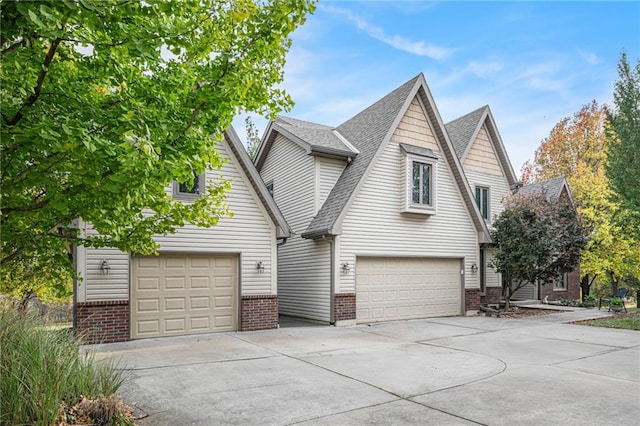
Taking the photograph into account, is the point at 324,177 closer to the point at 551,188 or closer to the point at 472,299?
the point at 472,299

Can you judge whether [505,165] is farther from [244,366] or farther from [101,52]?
[101,52]

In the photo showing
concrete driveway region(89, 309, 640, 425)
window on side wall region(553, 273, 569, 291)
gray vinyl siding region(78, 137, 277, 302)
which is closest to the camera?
concrete driveway region(89, 309, 640, 425)

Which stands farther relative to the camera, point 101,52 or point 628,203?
point 628,203

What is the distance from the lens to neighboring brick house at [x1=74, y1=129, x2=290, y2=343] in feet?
33.8

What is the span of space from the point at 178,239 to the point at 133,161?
7910 mm

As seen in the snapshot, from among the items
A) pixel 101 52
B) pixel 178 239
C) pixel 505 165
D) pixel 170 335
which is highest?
pixel 505 165

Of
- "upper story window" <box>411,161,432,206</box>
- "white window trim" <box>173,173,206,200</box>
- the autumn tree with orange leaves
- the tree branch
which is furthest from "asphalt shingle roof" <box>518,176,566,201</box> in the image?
the tree branch

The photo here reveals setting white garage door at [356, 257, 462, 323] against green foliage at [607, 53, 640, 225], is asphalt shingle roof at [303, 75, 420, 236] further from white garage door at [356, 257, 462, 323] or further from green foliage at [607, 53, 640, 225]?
green foliage at [607, 53, 640, 225]

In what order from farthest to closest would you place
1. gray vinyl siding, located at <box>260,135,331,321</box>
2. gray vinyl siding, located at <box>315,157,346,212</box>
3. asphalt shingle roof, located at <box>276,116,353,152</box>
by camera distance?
1. asphalt shingle roof, located at <box>276,116,353,152</box>
2. gray vinyl siding, located at <box>315,157,346,212</box>
3. gray vinyl siding, located at <box>260,135,331,321</box>

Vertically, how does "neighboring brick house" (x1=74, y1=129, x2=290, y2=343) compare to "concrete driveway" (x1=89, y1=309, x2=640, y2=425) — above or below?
above

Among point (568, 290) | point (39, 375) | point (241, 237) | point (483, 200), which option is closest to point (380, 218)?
point (241, 237)

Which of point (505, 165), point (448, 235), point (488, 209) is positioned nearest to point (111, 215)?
point (448, 235)

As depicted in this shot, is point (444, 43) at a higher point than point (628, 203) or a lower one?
higher

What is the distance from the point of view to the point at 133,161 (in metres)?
3.80
